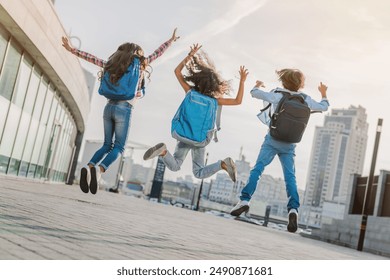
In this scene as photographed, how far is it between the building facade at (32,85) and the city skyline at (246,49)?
6.20 m

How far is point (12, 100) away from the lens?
13844 millimetres

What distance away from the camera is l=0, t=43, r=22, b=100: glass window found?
12.9 m

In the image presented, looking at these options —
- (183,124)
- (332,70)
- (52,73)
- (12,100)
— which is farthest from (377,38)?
(52,73)

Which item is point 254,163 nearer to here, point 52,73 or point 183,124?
point 183,124

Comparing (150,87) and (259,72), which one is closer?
(150,87)

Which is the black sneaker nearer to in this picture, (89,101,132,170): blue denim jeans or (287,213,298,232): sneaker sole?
(89,101,132,170): blue denim jeans

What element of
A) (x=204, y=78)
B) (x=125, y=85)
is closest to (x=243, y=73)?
(x=204, y=78)

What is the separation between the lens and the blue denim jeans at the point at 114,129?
4.52 m

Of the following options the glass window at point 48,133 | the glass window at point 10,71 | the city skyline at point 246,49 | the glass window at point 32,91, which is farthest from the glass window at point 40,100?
the city skyline at point 246,49

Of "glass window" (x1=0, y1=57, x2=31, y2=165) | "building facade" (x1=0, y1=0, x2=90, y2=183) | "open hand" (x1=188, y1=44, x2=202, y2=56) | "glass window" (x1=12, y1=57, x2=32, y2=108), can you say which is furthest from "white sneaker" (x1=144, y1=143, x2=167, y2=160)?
"glass window" (x1=12, y1=57, x2=32, y2=108)

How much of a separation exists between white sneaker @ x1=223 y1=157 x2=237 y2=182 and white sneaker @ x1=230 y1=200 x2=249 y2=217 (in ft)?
0.88

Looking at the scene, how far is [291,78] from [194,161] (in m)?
1.18

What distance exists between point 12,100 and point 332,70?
35.3ft
